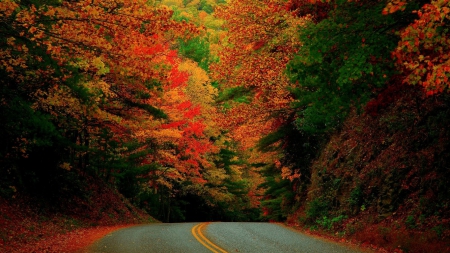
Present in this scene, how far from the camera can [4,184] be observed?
1833 centimetres

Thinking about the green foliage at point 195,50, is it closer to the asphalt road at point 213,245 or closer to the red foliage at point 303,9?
the red foliage at point 303,9

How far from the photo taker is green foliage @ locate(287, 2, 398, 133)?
10.5 m

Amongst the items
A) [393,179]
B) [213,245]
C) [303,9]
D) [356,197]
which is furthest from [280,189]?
[213,245]

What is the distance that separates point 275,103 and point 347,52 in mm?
10179

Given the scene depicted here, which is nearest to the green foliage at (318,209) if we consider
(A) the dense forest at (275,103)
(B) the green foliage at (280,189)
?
(A) the dense forest at (275,103)

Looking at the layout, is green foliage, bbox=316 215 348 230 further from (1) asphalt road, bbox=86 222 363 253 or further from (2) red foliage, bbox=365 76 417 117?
(2) red foliage, bbox=365 76 417 117

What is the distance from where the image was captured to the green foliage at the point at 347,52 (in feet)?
34.4

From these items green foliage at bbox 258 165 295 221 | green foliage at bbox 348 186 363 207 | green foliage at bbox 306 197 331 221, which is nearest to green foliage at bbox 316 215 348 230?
green foliage at bbox 306 197 331 221

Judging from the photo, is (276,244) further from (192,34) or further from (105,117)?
(105,117)

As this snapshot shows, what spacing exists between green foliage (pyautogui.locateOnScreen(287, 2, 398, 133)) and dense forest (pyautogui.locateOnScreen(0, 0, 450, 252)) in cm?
4

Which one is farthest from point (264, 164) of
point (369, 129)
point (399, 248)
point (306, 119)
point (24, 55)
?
point (24, 55)

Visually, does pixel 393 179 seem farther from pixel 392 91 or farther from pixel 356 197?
pixel 392 91

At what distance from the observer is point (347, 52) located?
1122 centimetres

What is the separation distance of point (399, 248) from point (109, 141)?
708 inches
